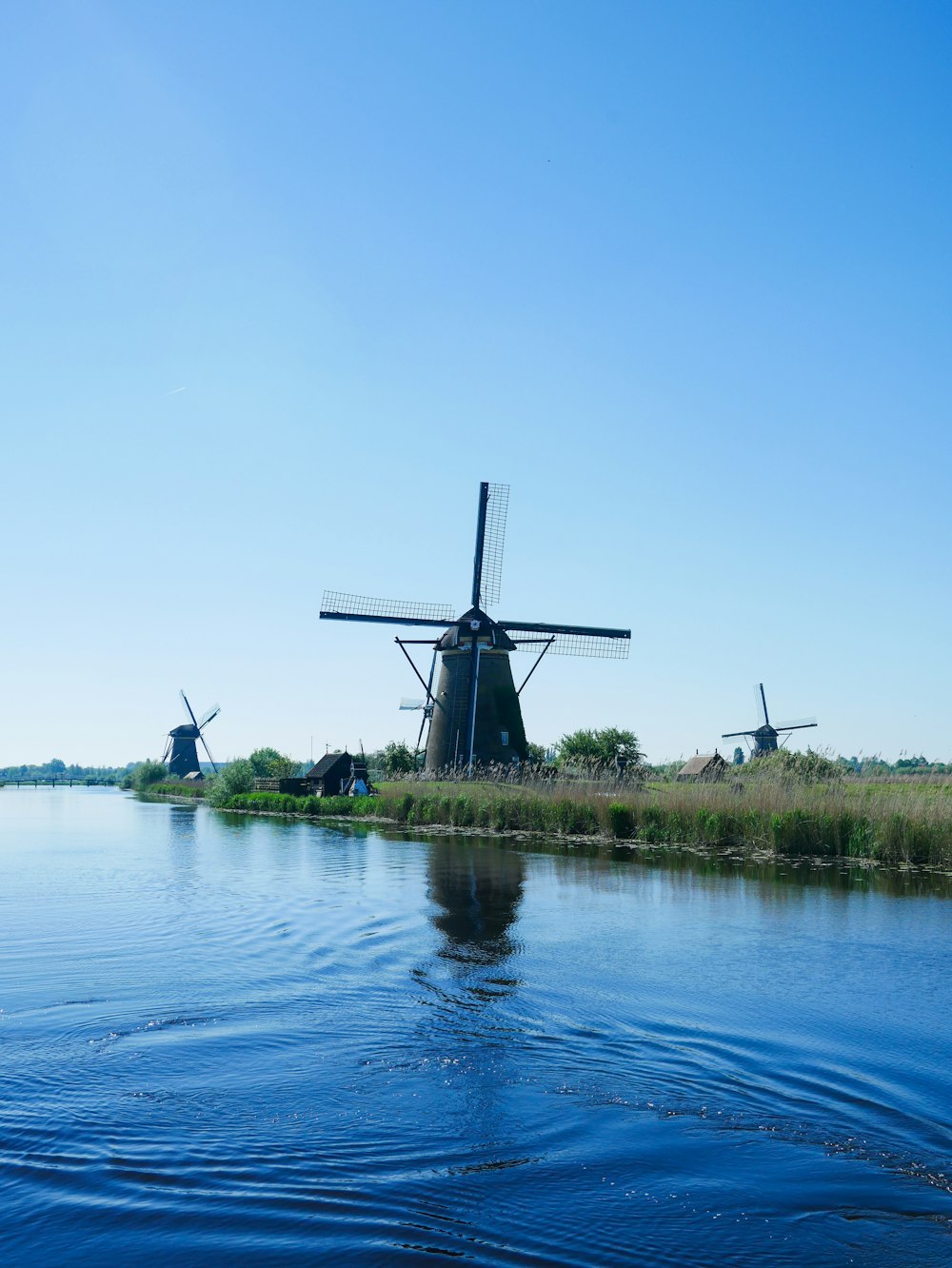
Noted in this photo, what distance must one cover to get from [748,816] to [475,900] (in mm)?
7688

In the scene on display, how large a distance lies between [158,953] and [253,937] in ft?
3.72

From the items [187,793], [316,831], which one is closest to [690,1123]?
[316,831]

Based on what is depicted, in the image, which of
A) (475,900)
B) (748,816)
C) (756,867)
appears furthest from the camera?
(748,816)

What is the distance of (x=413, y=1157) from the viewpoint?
4.39m

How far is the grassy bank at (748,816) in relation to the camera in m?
16.1

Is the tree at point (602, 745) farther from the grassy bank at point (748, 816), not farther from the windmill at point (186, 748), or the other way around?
the windmill at point (186, 748)

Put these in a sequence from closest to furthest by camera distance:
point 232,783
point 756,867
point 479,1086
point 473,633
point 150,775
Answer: point 479,1086, point 756,867, point 473,633, point 232,783, point 150,775

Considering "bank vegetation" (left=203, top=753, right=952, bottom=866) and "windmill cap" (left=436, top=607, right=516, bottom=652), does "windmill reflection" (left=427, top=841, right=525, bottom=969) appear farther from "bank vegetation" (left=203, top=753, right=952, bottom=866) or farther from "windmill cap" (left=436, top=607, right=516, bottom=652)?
"windmill cap" (left=436, top=607, right=516, bottom=652)

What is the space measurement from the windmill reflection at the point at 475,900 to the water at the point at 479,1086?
0.32 feet

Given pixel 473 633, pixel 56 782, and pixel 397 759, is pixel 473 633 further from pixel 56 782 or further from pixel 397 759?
pixel 56 782

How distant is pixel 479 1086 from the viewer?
212 inches

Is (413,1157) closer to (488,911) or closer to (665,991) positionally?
(665,991)

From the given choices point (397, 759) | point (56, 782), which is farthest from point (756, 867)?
point (56, 782)

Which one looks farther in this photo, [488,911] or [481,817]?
[481,817]
